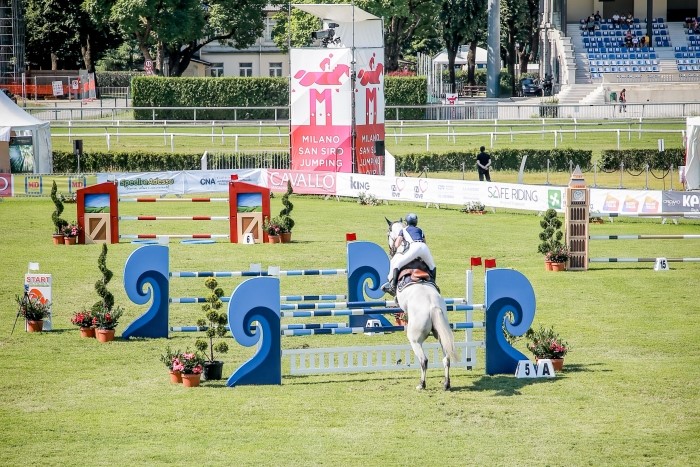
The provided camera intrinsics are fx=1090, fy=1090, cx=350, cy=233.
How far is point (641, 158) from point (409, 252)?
33695mm

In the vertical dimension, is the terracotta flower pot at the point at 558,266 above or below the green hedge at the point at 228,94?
below

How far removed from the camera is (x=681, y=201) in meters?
31.0

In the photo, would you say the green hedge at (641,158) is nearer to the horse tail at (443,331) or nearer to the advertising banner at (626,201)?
the advertising banner at (626,201)

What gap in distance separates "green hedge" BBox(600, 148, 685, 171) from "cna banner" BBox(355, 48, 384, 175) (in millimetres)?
10972

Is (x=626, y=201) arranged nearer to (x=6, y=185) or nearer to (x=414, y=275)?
(x=414, y=275)

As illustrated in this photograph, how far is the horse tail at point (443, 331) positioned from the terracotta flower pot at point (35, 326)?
810 cm

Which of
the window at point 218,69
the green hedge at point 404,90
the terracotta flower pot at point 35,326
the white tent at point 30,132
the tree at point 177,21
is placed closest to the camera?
the terracotta flower pot at point 35,326

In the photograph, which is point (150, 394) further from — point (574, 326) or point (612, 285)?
point (612, 285)

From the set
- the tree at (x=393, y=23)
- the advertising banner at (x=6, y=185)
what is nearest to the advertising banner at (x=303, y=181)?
the advertising banner at (x=6, y=185)

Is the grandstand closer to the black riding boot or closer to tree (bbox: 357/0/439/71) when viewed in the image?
tree (bbox: 357/0/439/71)

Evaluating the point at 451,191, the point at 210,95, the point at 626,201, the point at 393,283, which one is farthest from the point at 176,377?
the point at 210,95

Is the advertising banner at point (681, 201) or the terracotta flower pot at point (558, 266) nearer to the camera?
the terracotta flower pot at point (558, 266)

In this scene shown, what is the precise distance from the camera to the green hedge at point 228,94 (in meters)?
66.1

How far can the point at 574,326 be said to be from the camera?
19391mm
